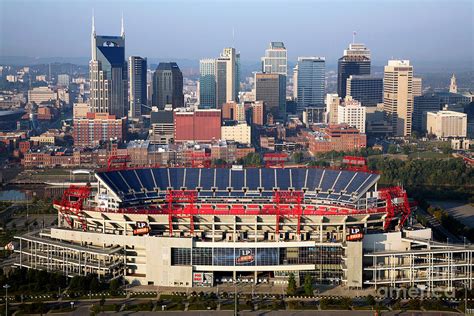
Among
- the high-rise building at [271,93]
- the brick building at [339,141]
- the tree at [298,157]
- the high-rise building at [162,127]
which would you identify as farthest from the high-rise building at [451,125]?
the high-rise building at [162,127]

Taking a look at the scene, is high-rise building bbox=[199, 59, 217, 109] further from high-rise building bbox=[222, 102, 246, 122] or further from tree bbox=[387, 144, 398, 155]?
tree bbox=[387, 144, 398, 155]

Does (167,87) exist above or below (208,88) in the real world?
above

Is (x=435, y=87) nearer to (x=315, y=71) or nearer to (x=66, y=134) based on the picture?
(x=315, y=71)

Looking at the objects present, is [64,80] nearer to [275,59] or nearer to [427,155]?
[275,59]

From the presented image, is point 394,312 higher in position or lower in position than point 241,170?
lower

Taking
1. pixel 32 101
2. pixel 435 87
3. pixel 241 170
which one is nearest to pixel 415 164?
pixel 241 170

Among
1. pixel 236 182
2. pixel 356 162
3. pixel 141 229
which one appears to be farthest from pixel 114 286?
pixel 356 162

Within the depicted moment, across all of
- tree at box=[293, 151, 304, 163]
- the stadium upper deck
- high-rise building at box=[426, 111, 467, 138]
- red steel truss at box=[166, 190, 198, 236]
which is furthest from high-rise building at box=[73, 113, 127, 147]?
red steel truss at box=[166, 190, 198, 236]
